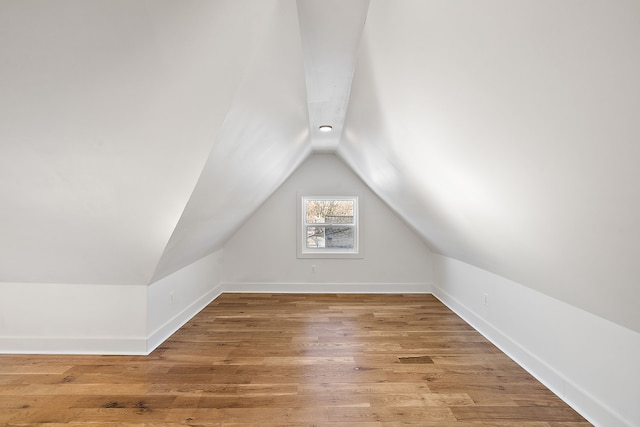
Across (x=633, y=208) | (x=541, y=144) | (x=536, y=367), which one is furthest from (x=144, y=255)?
(x=536, y=367)

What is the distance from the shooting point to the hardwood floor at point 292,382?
6.68 ft

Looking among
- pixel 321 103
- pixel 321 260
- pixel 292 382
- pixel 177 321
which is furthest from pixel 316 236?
pixel 292 382

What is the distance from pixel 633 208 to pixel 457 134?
789 millimetres

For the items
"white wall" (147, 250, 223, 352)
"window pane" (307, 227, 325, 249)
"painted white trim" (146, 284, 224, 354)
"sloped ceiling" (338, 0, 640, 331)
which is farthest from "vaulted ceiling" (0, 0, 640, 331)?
"window pane" (307, 227, 325, 249)

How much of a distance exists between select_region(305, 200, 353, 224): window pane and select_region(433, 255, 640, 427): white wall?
2.34m

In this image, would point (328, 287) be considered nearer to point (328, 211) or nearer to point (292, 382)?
point (328, 211)

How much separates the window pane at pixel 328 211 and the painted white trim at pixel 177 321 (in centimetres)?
181

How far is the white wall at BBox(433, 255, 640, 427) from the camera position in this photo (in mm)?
1837

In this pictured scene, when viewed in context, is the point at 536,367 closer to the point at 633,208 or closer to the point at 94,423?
the point at 633,208

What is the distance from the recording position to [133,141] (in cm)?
182

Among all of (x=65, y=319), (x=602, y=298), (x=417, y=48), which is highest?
(x=417, y=48)

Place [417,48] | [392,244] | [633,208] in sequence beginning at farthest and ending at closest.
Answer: [392,244] → [417,48] → [633,208]

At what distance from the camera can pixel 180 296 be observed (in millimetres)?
3713

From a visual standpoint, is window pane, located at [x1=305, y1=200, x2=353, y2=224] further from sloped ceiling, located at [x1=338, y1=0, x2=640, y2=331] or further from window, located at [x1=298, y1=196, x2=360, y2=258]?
sloped ceiling, located at [x1=338, y1=0, x2=640, y2=331]
